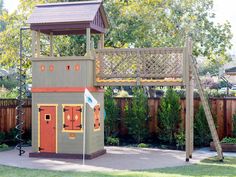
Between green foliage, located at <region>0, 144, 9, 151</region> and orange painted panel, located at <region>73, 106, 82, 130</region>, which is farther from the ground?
orange painted panel, located at <region>73, 106, 82, 130</region>

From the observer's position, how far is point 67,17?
13148 mm

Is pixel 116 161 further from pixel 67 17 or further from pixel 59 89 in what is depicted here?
pixel 67 17

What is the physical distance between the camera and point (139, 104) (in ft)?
54.6

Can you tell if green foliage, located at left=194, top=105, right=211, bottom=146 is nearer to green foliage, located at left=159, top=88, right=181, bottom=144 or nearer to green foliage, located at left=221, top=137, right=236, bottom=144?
green foliage, located at left=159, top=88, right=181, bottom=144

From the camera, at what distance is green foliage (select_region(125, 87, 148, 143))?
54.0ft

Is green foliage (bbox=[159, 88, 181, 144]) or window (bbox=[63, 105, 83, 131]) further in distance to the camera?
green foliage (bbox=[159, 88, 181, 144])

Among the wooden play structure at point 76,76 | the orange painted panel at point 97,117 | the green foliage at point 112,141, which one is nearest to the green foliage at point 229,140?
the wooden play structure at point 76,76

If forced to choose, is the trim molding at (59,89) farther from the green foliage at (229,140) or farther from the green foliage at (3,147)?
the green foliage at (229,140)

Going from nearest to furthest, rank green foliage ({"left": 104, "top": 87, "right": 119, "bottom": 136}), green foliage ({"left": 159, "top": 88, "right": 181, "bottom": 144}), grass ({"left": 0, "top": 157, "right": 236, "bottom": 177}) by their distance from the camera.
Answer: grass ({"left": 0, "top": 157, "right": 236, "bottom": 177}) → green foliage ({"left": 159, "top": 88, "right": 181, "bottom": 144}) → green foliage ({"left": 104, "top": 87, "right": 119, "bottom": 136})

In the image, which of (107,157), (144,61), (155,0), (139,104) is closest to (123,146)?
(139,104)

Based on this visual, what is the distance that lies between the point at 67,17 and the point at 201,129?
6.28 metres

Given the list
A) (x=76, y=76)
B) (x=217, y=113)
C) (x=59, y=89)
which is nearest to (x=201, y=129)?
(x=217, y=113)

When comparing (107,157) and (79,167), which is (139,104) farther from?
(79,167)

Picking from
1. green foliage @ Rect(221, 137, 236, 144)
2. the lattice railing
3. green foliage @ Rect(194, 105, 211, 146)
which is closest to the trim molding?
the lattice railing
